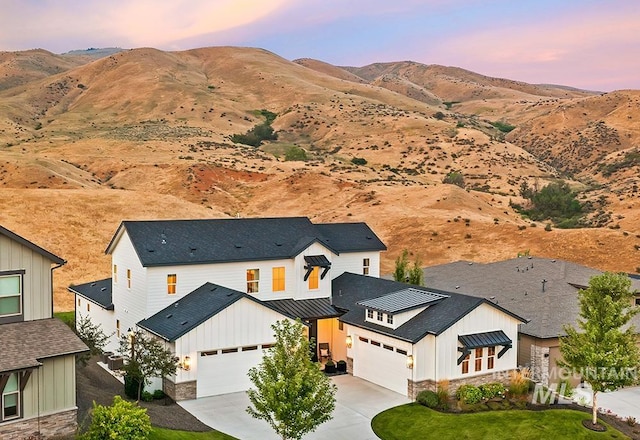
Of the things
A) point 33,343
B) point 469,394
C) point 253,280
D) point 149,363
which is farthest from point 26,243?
point 469,394

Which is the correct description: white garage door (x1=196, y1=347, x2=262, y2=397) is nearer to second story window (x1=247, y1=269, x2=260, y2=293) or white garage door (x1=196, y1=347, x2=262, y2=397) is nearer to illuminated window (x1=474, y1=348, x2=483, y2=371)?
second story window (x1=247, y1=269, x2=260, y2=293)

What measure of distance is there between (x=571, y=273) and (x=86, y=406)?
28.9 m

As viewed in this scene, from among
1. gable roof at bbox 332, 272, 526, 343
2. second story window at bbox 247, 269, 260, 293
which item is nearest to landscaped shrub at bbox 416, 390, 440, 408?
gable roof at bbox 332, 272, 526, 343

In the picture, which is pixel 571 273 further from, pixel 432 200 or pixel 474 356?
pixel 432 200

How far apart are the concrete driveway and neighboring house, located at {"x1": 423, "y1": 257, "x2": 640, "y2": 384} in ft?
24.3

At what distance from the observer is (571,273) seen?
38.5 meters

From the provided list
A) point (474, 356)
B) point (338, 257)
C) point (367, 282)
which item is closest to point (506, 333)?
point (474, 356)

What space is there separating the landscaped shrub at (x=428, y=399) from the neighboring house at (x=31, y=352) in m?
13.6

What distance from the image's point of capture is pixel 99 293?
36.5 metres

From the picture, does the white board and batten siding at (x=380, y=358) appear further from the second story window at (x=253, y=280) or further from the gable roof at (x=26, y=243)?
the gable roof at (x=26, y=243)

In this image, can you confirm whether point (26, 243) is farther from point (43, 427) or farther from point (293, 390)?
point (293, 390)

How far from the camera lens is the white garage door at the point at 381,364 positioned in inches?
1073

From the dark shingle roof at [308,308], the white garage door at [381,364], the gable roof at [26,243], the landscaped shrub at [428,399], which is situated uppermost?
the gable roof at [26,243]

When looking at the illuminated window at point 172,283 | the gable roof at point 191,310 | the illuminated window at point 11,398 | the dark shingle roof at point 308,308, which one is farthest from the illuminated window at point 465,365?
the illuminated window at point 11,398
